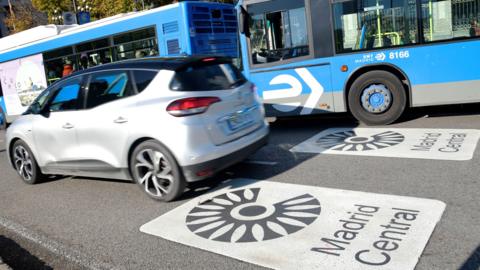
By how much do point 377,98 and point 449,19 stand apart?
1.67m

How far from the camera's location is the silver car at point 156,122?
485 cm

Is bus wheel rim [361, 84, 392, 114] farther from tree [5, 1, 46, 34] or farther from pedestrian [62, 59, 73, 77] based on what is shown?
tree [5, 1, 46, 34]

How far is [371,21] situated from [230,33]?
15.1 ft

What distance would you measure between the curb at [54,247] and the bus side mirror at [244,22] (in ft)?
17.1

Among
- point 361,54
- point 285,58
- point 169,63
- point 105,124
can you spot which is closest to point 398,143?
point 361,54

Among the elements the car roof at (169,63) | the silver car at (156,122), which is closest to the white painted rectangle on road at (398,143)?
the silver car at (156,122)

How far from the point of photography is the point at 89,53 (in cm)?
1185

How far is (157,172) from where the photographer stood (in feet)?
16.7

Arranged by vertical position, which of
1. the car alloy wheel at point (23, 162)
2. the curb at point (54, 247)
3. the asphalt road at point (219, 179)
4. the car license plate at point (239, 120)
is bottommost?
the curb at point (54, 247)

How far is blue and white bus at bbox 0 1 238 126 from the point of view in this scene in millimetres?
9992

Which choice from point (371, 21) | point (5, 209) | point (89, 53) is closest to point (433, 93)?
point (371, 21)

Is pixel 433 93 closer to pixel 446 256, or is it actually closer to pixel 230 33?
pixel 446 256

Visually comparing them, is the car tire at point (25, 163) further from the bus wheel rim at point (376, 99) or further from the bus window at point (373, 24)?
the bus wheel rim at point (376, 99)

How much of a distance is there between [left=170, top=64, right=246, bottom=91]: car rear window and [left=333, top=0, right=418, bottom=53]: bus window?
3.03 m
